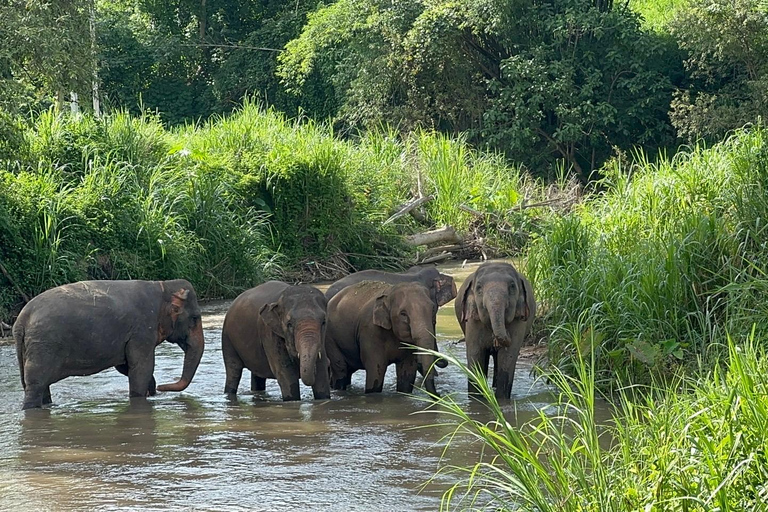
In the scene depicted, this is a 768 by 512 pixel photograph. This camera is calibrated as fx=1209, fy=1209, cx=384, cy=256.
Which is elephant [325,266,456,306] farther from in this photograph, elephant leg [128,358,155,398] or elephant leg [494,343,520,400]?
elephant leg [128,358,155,398]

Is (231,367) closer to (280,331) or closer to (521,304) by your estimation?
(280,331)

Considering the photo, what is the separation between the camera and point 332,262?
711 inches

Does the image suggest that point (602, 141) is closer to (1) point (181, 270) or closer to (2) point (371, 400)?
(1) point (181, 270)

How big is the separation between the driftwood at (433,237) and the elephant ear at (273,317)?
10371mm

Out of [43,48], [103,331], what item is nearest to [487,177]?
[43,48]

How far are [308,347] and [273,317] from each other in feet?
1.72

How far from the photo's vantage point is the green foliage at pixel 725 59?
24328 mm

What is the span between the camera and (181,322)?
920 centimetres

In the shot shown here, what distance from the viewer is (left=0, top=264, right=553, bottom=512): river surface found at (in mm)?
6125

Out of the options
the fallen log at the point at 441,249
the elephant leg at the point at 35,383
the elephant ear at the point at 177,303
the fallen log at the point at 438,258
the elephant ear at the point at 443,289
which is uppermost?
the elephant ear at the point at 177,303

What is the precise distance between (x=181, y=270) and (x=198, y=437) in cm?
726

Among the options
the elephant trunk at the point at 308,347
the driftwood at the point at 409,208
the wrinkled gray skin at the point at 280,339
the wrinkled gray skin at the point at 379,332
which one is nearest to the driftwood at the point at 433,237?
the driftwood at the point at 409,208

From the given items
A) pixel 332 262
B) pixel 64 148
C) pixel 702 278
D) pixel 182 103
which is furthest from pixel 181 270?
pixel 182 103

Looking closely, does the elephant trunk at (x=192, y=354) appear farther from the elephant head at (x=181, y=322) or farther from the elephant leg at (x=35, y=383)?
the elephant leg at (x=35, y=383)
